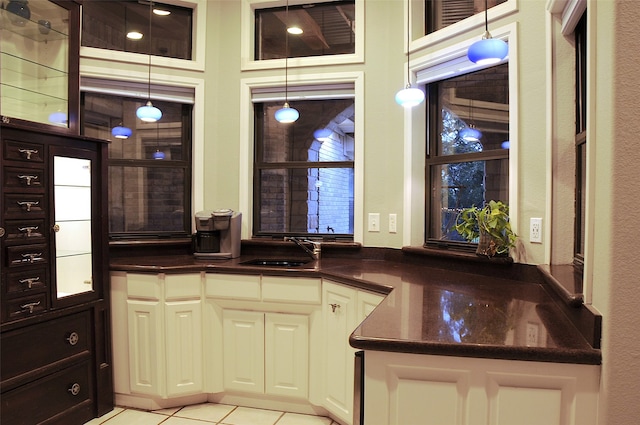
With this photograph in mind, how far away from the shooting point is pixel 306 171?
11.0 feet

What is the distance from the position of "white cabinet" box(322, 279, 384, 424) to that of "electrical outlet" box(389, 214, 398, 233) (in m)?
0.67

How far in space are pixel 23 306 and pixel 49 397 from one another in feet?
1.83

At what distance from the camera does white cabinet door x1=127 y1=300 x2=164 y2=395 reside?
2660mm

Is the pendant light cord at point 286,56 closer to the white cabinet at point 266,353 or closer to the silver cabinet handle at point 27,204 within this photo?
the white cabinet at point 266,353

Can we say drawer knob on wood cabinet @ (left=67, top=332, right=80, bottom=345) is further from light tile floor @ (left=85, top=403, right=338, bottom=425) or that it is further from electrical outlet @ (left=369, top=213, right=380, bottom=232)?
electrical outlet @ (left=369, top=213, right=380, bottom=232)

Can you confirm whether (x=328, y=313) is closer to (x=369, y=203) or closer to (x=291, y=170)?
(x=369, y=203)

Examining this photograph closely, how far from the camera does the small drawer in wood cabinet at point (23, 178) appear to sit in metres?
2.10

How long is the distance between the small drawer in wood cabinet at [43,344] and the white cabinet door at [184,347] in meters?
0.49

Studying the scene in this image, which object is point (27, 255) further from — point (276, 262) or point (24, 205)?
point (276, 262)

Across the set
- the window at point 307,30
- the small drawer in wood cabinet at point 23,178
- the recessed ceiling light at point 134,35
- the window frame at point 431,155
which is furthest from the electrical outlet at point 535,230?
the recessed ceiling light at point 134,35

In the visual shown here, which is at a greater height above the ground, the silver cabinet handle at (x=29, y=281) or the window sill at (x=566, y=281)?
the window sill at (x=566, y=281)

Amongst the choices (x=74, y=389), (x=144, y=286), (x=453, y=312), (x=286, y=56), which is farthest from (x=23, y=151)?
(x=453, y=312)

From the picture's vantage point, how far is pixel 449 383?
4.05ft

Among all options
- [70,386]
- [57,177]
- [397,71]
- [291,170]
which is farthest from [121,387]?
[397,71]
